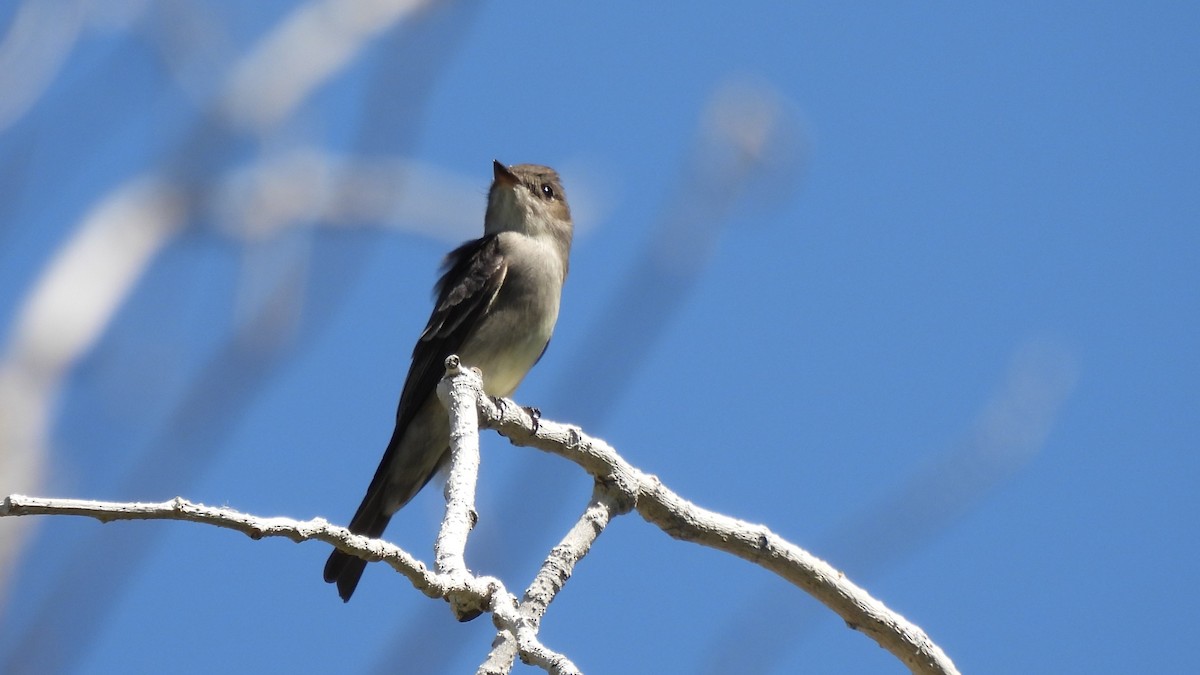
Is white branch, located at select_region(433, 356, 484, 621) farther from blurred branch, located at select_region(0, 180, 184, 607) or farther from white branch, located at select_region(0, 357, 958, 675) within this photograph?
blurred branch, located at select_region(0, 180, 184, 607)

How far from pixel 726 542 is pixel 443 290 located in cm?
385

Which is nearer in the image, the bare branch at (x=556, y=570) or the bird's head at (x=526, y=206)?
the bare branch at (x=556, y=570)

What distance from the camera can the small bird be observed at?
23.0 feet

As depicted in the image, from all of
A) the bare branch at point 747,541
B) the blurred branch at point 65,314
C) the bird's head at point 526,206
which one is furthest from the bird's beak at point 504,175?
the bare branch at point 747,541

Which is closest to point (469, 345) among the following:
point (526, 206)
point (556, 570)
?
point (526, 206)

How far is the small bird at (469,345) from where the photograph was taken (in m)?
7.00

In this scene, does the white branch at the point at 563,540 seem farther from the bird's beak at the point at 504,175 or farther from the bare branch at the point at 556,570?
the bird's beak at the point at 504,175

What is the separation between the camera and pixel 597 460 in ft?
13.5

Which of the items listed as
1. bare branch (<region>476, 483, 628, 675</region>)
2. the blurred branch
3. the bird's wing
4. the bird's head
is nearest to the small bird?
the bird's wing

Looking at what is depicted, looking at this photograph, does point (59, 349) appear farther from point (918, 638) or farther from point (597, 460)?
point (918, 638)

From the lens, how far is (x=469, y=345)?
23.4 ft

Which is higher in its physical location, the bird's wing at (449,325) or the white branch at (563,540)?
the bird's wing at (449,325)

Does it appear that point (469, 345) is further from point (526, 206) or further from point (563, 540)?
point (563, 540)

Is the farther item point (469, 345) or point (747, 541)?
point (469, 345)
